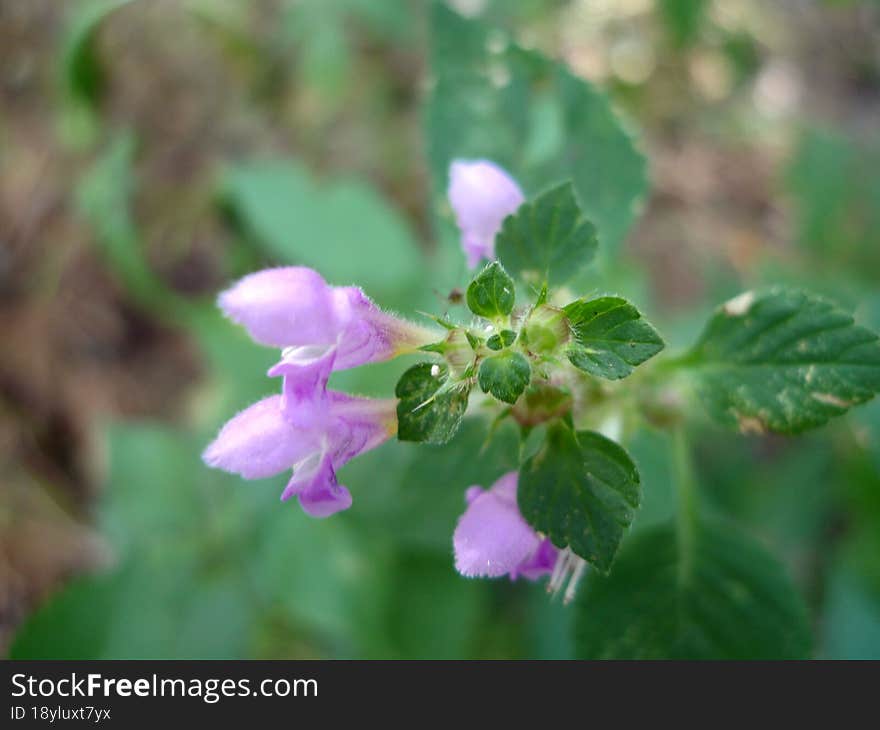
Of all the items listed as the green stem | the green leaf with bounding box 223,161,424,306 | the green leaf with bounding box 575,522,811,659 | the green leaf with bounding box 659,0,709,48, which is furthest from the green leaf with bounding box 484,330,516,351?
the green leaf with bounding box 659,0,709,48

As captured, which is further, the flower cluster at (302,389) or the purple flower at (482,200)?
the purple flower at (482,200)

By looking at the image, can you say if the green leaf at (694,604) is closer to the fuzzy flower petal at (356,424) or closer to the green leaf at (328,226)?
the fuzzy flower petal at (356,424)

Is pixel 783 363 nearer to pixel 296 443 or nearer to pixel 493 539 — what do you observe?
pixel 493 539

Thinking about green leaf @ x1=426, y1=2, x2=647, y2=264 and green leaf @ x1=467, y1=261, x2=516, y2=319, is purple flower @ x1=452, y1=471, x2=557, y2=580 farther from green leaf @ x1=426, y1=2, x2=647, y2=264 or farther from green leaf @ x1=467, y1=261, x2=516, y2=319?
green leaf @ x1=426, y1=2, x2=647, y2=264

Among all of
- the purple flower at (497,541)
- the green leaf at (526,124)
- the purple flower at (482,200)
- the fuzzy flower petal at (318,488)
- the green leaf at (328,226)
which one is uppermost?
the green leaf at (328,226)

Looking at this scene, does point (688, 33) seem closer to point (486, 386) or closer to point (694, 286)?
point (694, 286)

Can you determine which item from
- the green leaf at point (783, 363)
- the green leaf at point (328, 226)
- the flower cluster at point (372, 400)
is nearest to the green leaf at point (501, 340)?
the flower cluster at point (372, 400)

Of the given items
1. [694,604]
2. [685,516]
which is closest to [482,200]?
[685,516]
